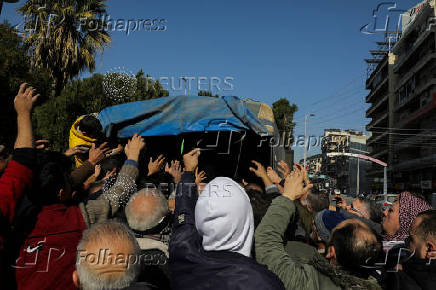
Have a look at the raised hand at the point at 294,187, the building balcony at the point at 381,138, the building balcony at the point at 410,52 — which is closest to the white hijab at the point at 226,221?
the raised hand at the point at 294,187

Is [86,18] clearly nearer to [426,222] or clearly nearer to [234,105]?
[234,105]

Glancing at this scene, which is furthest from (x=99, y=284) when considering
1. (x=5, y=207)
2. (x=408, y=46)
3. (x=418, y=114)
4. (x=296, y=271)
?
(x=408, y=46)

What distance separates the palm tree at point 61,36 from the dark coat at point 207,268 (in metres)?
15.4

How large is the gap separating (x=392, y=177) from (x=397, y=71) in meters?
15.1

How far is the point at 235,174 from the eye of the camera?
561 cm

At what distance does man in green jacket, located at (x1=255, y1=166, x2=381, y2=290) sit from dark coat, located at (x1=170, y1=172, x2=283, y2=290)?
24cm

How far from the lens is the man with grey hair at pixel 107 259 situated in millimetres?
1782

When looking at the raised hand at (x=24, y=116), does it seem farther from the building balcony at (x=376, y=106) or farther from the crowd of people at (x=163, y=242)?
the building balcony at (x=376, y=106)

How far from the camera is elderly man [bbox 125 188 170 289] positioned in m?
2.48

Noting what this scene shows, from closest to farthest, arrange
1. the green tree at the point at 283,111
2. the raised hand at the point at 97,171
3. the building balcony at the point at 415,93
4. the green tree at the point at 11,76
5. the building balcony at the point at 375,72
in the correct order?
the raised hand at the point at 97,171 < the green tree at the point at 11,76 < the green tree at the point at 283,111 < the building balcony at the point at 415,93 < the building balcony at the point at 375,72

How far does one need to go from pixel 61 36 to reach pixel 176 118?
13.5 meters

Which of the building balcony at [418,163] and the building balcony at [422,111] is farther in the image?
the building balcony at [418,163]

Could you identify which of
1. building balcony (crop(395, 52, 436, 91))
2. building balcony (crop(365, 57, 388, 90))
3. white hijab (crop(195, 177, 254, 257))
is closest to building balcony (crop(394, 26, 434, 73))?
building balcony (crop(395, 52, 436, 91))

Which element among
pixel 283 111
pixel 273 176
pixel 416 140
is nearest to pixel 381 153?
pixel 416 140
